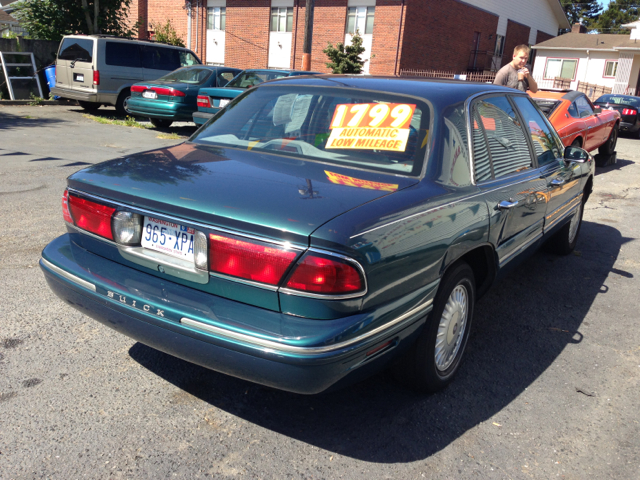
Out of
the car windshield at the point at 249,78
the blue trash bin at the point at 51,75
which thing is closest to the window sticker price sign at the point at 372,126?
the car windshield at the point at 249,78

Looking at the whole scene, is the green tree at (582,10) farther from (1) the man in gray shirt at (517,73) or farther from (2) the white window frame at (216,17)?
(1) the man in gray shirt at (517,73)

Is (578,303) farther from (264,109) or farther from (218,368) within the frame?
(218,368)

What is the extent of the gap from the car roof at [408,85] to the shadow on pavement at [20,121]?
10.3m

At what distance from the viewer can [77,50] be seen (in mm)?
14672

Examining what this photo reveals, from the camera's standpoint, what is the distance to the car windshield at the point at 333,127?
3.00 metres

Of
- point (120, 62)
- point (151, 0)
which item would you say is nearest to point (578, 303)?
point (120, 62)

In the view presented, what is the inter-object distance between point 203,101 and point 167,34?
2358 centimetres

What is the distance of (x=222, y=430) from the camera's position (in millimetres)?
2662

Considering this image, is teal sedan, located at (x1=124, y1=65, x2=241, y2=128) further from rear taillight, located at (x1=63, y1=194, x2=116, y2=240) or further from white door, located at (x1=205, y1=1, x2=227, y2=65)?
white door, located at (x1=205, y1=1, x2=227, y2=65)

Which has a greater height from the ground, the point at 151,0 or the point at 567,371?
the point at 151,0

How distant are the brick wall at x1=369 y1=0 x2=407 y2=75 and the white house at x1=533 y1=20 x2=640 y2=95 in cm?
1753

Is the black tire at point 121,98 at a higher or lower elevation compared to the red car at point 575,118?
lower

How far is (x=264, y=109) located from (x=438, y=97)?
110cm

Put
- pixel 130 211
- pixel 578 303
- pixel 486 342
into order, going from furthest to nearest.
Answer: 1. pixel 578 303
2. pixel 486 342
3. pixel 130 211
